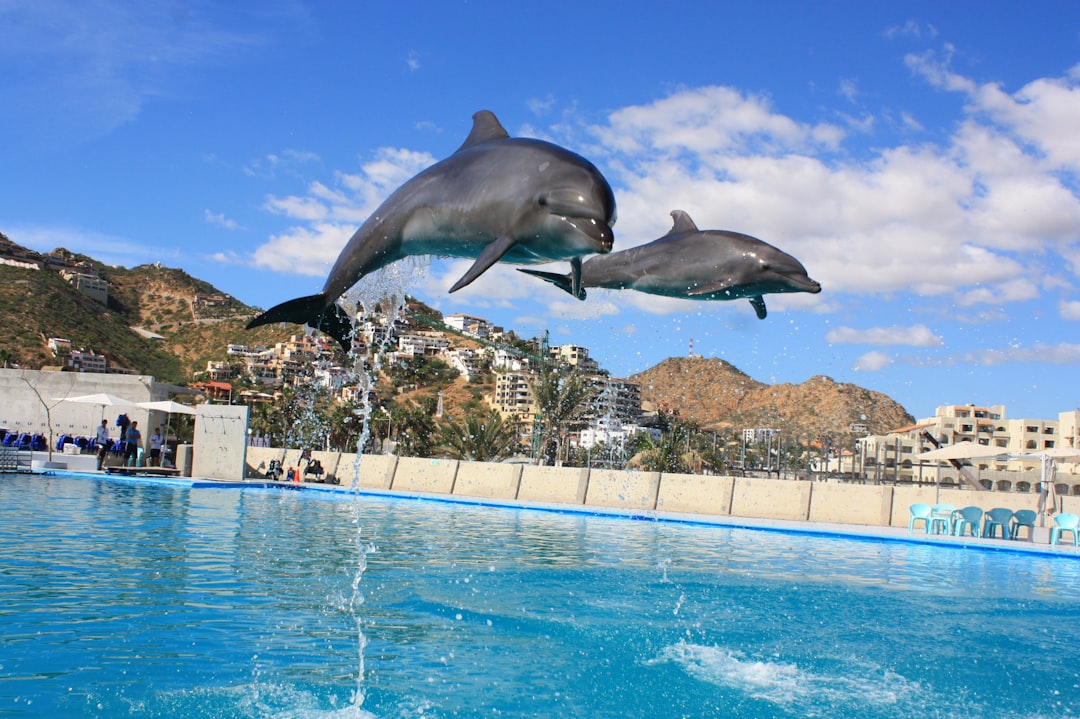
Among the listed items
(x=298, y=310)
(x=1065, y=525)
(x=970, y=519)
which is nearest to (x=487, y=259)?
(x=298, y=310)

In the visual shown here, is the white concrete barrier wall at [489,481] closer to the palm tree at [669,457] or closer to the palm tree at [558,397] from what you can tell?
the palm tree at [558,397]

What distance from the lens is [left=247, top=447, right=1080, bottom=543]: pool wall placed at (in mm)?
22125

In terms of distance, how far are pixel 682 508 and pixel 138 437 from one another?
1762 cm

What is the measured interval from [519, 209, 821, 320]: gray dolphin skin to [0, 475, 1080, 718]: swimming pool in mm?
3193

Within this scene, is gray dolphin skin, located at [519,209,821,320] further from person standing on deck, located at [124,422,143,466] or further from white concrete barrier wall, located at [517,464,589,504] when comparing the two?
person standing on deck, located at [124,422,143,466]

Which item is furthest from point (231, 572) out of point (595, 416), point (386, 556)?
point (595, 416)

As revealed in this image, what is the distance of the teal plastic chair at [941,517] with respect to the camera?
20984mm

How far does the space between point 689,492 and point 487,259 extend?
20114 millimetres

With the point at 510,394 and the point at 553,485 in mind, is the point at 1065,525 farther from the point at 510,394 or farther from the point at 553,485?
the point at 510,394

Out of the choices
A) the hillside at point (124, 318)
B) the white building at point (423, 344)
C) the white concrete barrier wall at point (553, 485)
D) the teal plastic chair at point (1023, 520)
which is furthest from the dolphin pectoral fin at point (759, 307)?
the white building at point (423, 344)

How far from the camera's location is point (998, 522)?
67.3 ft

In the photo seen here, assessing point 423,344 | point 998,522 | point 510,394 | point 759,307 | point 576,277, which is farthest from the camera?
point 423,344

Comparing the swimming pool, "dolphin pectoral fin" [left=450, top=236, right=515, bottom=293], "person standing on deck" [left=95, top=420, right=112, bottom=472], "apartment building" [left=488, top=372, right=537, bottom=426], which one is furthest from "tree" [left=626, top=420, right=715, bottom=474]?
"apartment building" [left=488, top=372, right=537, bottom=426]

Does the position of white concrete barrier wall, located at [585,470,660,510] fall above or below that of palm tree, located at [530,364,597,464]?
below
